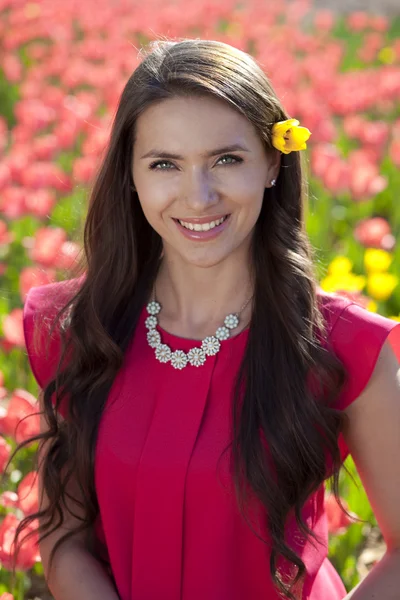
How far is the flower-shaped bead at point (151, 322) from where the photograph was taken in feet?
7.91

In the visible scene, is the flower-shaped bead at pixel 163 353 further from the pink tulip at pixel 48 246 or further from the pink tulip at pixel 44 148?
the pink tulip at pixel 44 148

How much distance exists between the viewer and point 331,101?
6.21 meters

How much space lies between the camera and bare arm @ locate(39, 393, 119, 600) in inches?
91.7

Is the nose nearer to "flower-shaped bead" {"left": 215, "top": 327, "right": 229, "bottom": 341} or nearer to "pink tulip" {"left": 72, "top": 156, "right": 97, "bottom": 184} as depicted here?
"flower-shaped bead" {"left": 215, "top": 327, "right": 229, "bottom": 341}

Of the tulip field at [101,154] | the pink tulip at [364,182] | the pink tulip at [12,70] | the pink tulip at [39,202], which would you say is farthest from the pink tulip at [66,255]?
the pink tulip at [12,70]

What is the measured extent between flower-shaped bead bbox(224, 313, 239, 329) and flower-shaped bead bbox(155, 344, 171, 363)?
0.15 meters

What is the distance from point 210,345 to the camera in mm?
2316

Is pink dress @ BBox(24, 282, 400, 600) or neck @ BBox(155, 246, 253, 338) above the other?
neck @ BBox(155, 246, 253, 338)

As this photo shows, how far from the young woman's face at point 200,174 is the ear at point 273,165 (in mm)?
22

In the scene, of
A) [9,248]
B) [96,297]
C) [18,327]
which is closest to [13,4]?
[9,248]

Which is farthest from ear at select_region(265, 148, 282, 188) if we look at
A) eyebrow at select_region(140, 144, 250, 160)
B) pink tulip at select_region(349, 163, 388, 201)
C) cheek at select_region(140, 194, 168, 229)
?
pink tulip at select_region(349, 163, 388, 201)

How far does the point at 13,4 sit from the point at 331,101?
2860 millimetres

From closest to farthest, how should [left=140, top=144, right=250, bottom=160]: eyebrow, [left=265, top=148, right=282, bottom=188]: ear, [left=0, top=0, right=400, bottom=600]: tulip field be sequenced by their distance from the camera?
1. [left=140, top=144, right=250, bottom=160]: eyebrow
2. [left=265, top=148, right=282, bottom=188]: ear
3. [left=0, top=0, right=400, bottom=600]: tulip field

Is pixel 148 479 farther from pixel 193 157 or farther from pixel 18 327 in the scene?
pixel 18 327
